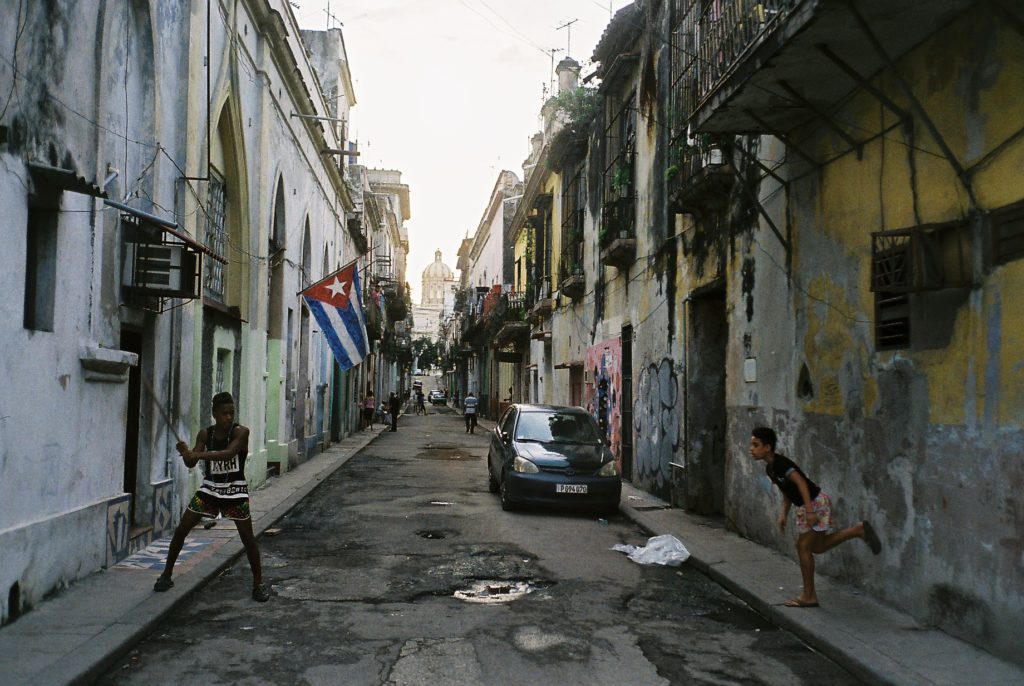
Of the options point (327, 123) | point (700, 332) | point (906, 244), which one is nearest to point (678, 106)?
point (700, 332)

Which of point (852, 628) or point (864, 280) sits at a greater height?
point (864, 280)

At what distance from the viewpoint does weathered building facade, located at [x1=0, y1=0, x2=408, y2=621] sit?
6.06m

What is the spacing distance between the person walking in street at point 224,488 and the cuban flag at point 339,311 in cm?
892

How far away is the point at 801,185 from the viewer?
28.5 feet

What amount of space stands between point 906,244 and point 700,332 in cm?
614

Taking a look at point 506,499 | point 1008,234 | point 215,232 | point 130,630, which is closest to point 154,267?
point 130,630

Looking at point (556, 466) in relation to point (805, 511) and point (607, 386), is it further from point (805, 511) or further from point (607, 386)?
point (607, 386)

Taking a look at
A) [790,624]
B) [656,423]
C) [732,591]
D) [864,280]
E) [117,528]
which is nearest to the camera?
[790,624]

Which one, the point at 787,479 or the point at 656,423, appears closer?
the point at 787,479

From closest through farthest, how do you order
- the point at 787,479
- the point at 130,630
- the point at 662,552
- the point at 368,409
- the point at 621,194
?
the point at 130,630
the point at 787,479
the point at 662,552
the point at 621,194
the point at 368,409

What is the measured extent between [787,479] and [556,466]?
569 cm

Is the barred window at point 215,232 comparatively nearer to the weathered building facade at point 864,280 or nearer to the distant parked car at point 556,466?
the distant parked car at point 556,466

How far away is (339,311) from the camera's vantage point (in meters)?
16.6

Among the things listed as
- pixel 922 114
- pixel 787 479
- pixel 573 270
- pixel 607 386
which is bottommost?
pixel 787 479
